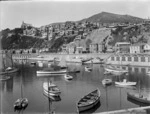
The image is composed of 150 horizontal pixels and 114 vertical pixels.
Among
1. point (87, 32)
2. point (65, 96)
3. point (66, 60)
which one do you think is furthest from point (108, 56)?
point (65, 96)

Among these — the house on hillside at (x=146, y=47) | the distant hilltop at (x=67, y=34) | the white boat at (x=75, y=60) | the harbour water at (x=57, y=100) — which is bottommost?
the harbour water at (x=57, y=100)

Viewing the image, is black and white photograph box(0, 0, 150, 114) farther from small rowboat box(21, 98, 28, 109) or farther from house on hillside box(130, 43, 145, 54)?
house on hillside box(130, 43, 145, 54)

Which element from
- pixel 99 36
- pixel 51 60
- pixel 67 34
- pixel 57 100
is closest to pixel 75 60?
pixel 99 36

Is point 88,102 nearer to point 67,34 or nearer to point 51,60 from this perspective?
point 67,34

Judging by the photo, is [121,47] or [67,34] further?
[121,47]

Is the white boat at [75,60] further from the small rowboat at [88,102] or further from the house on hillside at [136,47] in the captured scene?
the small rowboat at [88,102]

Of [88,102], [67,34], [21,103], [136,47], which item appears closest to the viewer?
[21,103]

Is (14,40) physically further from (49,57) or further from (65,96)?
(49,57)

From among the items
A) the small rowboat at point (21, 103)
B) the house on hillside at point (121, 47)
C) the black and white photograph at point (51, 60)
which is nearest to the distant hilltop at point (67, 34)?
the black and white photograph at point (51, 60)
